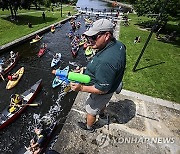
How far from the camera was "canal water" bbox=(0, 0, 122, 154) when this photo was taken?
438 inches

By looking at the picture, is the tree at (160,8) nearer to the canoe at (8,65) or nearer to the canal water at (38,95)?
the canal water at (38,95)

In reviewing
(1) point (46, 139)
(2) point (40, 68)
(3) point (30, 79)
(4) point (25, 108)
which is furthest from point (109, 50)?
(2) point (40, 68)

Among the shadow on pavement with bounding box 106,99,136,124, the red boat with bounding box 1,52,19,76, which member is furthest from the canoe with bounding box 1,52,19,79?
the shadow on pavement with bounding box 106,99,136,124

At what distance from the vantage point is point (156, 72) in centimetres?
1507

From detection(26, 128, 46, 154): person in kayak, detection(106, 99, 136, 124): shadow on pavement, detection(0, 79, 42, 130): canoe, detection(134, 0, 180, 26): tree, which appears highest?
detection(134, 0, 180, 26): tree

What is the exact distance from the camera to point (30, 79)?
17.2 metres

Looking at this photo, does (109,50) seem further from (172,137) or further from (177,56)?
(177,56)

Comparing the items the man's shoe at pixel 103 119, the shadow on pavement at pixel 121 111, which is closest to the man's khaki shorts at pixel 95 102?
the man's shoe at pixel 103 119

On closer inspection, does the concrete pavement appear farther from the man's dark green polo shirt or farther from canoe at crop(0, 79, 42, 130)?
canoe at crop(0, 79, 42, 130)

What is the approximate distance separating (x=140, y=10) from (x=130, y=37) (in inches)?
213

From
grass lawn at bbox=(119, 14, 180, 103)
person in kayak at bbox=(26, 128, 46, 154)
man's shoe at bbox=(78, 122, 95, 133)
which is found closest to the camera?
man's shoe at bbox=(78, 122, 95, 133)

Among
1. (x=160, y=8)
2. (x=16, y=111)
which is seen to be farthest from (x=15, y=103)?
(x=160, y=8)

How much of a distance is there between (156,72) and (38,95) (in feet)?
34.6

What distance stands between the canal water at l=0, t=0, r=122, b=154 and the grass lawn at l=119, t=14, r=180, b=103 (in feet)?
18.5
